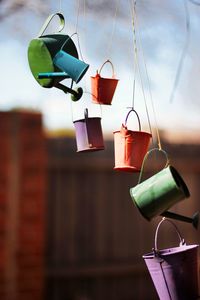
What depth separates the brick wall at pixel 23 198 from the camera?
346cm

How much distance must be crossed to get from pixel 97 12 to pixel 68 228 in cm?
123

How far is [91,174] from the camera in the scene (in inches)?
146

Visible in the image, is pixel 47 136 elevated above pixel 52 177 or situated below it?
above

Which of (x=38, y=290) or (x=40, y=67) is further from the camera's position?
(x=38, y=290)

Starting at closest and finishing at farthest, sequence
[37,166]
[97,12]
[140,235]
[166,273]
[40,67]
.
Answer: [166,273], [40,67], [97,12], [37,166], [140,235]

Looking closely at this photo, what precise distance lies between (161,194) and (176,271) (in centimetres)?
19

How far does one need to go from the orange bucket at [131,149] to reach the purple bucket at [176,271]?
272 mm

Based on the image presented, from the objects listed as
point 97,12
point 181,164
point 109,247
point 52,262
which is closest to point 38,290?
point 52,262

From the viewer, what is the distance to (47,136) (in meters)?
3.56

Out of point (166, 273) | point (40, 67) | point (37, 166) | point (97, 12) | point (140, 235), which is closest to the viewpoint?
point (166, 273)

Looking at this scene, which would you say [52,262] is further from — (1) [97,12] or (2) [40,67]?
(2) [40,67]

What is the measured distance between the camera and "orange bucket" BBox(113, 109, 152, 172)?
1662 mm

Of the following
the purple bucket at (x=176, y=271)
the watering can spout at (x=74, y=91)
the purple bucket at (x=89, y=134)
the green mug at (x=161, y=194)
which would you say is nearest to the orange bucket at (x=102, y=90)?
the purple bucket at (x=89, y=134)

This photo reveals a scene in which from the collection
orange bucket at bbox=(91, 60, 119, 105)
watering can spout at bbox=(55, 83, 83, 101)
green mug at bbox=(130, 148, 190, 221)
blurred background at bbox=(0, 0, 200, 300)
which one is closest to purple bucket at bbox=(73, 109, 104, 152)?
orange bucket at bbox=(91, 60, 119, 105)
